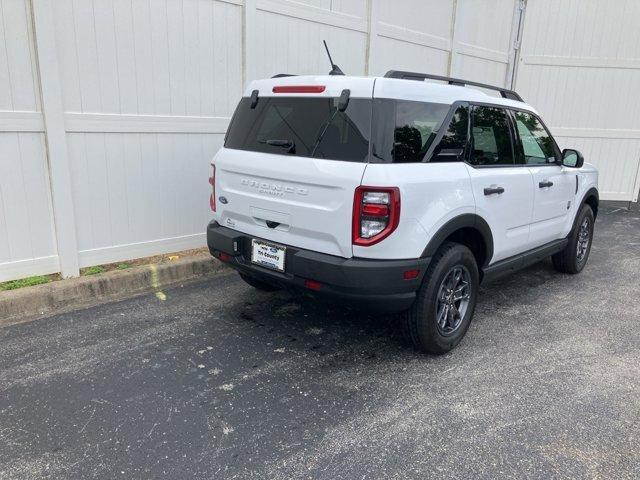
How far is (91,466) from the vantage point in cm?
252

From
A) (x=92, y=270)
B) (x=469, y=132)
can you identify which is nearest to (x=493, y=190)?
(x=469, y=132)

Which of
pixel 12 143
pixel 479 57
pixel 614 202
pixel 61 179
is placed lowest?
pixel 614 202

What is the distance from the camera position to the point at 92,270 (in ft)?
16.3

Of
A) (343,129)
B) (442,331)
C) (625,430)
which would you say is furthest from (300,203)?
(625,430)

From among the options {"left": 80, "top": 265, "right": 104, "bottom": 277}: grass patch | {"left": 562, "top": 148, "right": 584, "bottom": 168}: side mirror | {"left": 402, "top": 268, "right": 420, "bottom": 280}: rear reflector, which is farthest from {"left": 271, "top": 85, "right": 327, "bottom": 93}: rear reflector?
{"left": 562, "top": 148, "right": 584, "bottom": 168}: side mirror

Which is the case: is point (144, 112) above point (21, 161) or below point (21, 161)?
above

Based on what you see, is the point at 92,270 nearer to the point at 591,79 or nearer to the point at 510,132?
the point at 510,132

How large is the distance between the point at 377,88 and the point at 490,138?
1314 millimetres

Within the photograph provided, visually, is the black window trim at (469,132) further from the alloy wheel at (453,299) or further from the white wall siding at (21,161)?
the white wall siding at (21,161)

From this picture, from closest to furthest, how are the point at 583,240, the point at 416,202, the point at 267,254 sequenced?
1. the point at 416,202
2. the point at 267,254
3. the point at 583,240

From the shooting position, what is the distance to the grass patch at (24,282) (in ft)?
14.6

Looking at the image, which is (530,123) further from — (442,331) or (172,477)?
(172,477)

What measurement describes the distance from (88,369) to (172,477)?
1.33 meters

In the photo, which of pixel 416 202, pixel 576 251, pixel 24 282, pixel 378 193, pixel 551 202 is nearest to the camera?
pixel 378 193
